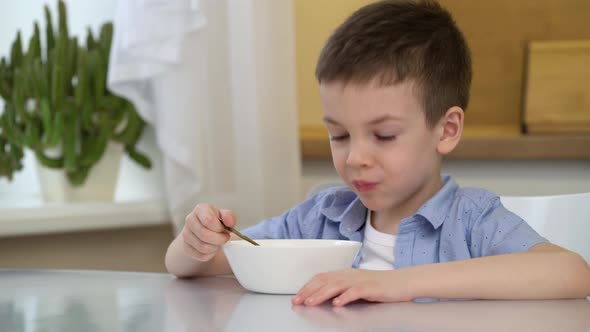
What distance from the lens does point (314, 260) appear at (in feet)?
2.62

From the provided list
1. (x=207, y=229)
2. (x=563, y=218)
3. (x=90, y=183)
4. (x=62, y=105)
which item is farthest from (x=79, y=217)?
(x=563, y=218)

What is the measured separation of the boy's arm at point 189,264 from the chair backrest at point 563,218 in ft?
1.36

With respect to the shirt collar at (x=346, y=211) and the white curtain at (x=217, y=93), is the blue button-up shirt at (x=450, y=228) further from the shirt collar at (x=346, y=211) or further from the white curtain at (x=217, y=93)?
the white curtain at (x=217, y=93)

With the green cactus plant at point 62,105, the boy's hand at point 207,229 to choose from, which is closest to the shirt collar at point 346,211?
the boy's hand at point 207,229

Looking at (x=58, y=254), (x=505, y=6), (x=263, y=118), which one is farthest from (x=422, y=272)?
(x=505, y=6)

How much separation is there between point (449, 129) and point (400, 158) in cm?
13

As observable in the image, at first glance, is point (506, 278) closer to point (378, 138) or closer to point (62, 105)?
point (378, 138)

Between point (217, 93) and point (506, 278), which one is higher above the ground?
point (506, 278)

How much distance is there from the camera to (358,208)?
1128 millimetres

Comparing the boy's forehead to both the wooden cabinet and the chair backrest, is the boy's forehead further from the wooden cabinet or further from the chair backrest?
the wooden cabinet

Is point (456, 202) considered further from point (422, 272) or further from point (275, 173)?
point (275, 173)

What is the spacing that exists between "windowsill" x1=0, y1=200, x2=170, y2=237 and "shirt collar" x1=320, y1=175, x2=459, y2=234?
3.07ft

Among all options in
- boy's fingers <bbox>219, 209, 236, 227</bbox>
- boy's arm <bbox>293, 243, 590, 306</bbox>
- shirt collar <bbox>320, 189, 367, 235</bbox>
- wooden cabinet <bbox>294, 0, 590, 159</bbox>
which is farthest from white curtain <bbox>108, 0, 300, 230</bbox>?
boy's arm <bbox>293, 243, 590, 306</bbox>

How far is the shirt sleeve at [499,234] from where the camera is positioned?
888 millimetres
